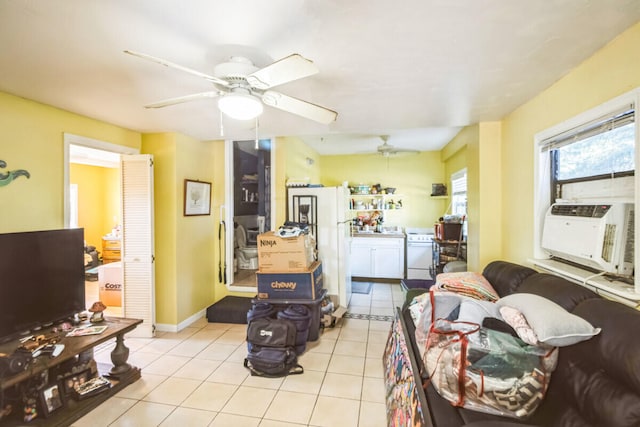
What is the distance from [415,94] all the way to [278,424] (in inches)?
104

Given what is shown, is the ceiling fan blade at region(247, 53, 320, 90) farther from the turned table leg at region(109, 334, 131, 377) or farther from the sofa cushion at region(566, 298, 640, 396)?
the turned table leg at region(109, 334, 131, 377)

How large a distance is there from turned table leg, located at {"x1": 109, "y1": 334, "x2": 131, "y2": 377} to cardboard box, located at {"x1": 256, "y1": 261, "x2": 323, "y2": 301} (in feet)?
4.21

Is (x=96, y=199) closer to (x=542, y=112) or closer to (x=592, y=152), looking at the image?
(x=542, y=112)

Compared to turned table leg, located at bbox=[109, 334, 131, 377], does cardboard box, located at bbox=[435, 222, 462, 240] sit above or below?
above

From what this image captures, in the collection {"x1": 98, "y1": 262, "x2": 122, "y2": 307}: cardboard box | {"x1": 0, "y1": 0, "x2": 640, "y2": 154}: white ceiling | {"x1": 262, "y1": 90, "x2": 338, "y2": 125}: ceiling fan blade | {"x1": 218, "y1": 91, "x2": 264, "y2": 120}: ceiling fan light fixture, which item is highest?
{"x1": 0, "y1": 0, "x2": 640, "y2": 154}: white ceiling

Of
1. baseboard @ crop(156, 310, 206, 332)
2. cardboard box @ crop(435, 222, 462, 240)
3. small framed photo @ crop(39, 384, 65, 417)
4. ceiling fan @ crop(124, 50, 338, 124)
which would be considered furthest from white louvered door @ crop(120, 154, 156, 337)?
cardboard box @ crop(435, 222, 462, 240)

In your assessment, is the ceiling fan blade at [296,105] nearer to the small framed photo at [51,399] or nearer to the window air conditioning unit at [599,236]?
the window air conditioning unit at [599,236]

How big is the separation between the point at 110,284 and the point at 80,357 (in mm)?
1744

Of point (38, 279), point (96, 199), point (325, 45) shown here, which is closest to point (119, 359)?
point (38, 279)

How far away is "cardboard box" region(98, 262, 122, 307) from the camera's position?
153 inches

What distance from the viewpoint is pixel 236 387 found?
2326 millimetres

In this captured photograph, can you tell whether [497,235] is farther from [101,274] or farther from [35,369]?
[101,274]

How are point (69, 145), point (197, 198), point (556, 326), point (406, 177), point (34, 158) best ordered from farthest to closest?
point (406, 177) < point (197, 198) < point (69, 145) < point (34, 158) < point (556, 326)

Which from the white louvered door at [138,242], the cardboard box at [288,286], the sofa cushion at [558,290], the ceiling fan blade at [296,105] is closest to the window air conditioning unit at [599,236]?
the sofa cushion at [558,290]
